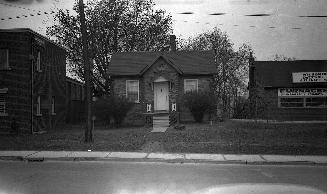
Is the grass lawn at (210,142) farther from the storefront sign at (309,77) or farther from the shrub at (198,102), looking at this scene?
the storefront sign at (309,77)

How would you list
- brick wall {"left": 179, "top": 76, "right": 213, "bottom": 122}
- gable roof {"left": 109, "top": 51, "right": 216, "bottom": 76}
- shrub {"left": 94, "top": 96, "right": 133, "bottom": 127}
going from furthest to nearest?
gable roof {"left": 109, "top": 51, "right": 216, "bottom": 76}
brick wall {"left": 179, "top": 76, "right": 213, "bottom": 122}
shrub {"left": 94, "top": 96, "right": 133, "bottom": 127}

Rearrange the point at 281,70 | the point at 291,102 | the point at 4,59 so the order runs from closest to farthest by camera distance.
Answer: the point at 4,59
the point at 291,102
the point at 281,70

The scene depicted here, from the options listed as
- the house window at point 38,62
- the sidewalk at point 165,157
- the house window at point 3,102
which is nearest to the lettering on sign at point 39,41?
the house window at point 38,62

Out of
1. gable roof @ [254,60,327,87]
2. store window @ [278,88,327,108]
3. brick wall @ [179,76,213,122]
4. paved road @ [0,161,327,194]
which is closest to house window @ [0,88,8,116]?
paved road @ [0,161,327,194]

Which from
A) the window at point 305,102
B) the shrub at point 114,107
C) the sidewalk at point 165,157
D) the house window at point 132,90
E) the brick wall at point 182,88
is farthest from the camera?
the window at point 305,102

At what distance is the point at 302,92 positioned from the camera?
1350 inches

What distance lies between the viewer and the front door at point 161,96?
28938mm

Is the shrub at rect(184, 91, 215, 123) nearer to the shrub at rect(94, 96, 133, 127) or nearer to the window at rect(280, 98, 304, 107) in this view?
the shrub at rect(94, 96, 133, 127)

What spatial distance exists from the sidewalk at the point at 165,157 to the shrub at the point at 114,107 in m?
11.7

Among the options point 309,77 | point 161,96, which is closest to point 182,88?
point 161,96

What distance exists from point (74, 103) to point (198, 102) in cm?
1438

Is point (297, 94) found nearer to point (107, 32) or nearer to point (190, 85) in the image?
point (190, 85)

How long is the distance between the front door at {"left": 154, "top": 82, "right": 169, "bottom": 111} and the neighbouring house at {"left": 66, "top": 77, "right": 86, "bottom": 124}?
8.80 m

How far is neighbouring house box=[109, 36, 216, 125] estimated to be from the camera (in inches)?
1126
